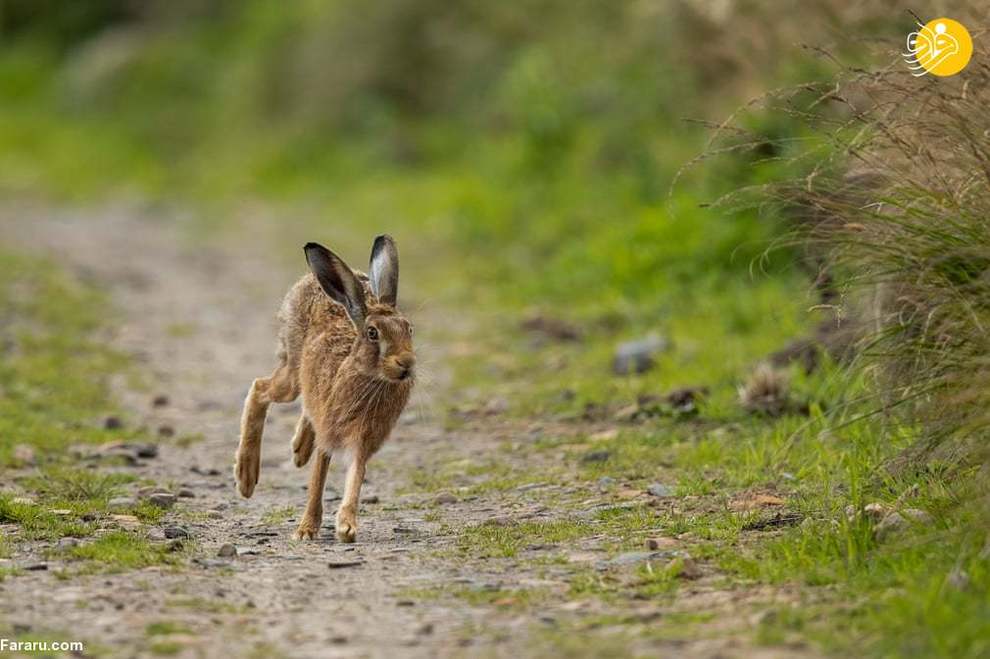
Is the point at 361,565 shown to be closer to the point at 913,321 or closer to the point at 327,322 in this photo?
the point at 327,322

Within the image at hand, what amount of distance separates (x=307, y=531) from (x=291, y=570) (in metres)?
0.68

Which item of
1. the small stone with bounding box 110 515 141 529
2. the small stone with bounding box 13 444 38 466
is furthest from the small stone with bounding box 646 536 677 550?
the small stone with bounding box 13 444 38 466

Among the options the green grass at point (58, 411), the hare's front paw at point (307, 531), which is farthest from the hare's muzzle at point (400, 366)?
the green grass at point (58, 411)

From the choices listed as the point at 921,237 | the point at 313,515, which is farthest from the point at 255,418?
the point at 921,237

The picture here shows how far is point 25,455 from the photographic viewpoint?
7.66 m

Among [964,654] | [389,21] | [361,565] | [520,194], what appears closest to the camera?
[964,654]

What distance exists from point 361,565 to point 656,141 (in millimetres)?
8948

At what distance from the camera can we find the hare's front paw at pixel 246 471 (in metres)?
7.05

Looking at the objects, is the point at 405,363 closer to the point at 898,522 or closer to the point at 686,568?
the point at 686,568

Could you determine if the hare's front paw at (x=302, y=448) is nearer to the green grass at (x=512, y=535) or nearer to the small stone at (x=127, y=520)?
the small stone at (x=127, y=520)

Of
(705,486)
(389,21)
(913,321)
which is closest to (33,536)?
(705,486)

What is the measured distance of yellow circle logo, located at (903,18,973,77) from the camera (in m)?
5.94

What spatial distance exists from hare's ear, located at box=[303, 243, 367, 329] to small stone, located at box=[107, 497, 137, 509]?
1.16 metres

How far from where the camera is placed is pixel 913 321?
18.3 feet
